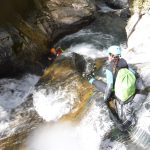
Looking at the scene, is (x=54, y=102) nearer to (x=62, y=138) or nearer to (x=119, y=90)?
(x=62, y=138)

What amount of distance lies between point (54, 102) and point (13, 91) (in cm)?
181

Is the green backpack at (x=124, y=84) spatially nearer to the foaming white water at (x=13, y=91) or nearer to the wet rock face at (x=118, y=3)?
the foaming white water at (x=13, y=91)

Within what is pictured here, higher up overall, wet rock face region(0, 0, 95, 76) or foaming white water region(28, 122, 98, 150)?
wet rock face region(0, 0, 95, 76)

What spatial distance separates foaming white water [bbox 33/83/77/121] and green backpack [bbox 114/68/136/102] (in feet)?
6.69

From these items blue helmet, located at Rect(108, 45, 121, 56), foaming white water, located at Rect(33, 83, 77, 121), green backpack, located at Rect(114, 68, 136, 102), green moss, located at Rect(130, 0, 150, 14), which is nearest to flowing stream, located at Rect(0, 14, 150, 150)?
foaming white water, located at Rect(33, 83, 77, 121)

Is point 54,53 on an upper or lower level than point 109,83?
lower

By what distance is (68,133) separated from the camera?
823cm

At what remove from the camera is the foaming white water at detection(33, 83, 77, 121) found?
8789mm

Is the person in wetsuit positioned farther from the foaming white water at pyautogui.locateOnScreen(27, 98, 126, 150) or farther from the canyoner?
the foaming white water at pyautogui.locateOnScreen(27, 98, 126, 150)

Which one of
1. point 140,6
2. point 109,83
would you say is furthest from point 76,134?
point 140,6

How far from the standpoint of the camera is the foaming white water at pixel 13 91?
9602 mm

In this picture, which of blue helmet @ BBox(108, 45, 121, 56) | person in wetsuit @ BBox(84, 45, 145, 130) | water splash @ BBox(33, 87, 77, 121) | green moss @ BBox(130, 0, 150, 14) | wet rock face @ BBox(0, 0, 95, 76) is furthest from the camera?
green moss @ BBox(130, 0, 150, 14)

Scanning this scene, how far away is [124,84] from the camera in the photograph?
22.4 ft

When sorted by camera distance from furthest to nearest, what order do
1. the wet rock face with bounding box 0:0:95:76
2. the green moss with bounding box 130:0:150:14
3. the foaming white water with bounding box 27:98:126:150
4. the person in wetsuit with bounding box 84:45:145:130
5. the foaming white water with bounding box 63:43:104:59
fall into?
the green moss with bounding box 130:0:150:14 < the foaming white water with bounding box 63:43:104:59 < the wet rock face with bounding box 0:0:95:76 < the foaming white water with bounding box 27:98:126:150 < the person in wetsuit with bounding box 84:45:145:130
